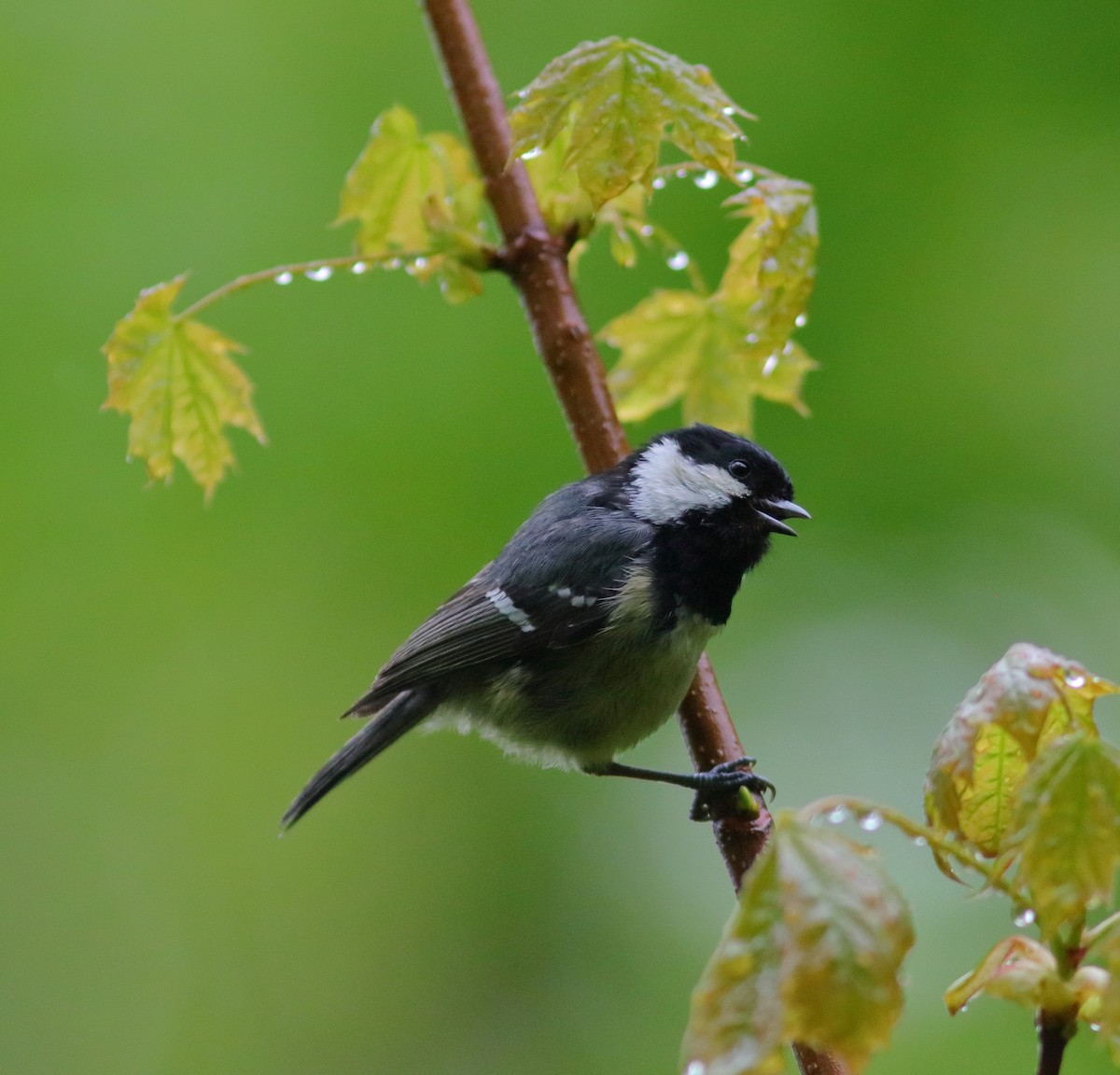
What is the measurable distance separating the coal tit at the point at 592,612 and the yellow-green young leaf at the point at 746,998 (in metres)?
0.95

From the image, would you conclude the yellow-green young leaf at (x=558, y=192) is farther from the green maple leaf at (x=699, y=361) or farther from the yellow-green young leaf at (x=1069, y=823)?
the yellow-green young leaf at (x=1069, y=823)

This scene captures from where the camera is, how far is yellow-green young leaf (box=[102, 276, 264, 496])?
4.59 ft

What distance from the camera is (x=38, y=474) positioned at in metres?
2.53

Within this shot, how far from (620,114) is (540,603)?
0.81 metres

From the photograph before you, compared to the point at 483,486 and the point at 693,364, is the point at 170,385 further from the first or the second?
the point at 483,486

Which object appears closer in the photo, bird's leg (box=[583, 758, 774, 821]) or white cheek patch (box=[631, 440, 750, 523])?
bird's leg (box=[583, 758, 774, 821])

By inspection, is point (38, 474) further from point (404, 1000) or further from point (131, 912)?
point (404, 1000)

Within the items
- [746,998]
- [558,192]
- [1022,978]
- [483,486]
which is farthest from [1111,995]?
[483,486]

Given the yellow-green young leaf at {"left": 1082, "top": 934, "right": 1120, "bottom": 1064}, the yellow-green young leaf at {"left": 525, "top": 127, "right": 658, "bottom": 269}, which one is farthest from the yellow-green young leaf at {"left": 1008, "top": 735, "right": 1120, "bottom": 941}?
the yellow-green young leaf at {"left": 525, "top": 127, "right": 658, "bottom": 269}

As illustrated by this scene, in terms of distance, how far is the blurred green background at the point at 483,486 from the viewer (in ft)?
7.91

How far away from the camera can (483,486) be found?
256 centimetres

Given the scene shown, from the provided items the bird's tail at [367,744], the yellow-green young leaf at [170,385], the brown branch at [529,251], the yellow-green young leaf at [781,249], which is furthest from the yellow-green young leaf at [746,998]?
the bird's tail at [367,744]

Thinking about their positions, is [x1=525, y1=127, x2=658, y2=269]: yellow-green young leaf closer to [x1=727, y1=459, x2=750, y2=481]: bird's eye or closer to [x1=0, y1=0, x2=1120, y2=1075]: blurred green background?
[x1=727, y1=459, x2=750, y2=481]: bird's eye

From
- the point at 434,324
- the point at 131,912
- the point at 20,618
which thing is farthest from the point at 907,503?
the point at 131,912
